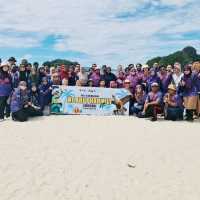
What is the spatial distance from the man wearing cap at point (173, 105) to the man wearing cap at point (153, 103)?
208 mm

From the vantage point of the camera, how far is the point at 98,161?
Result: 846cm

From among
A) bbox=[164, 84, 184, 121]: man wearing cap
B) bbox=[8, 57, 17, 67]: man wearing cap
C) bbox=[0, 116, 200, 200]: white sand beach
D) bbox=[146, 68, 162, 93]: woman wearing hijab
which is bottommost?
bbox=[0, 116, 200, 200]: white sand beach

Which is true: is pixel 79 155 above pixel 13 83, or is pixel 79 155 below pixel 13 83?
below

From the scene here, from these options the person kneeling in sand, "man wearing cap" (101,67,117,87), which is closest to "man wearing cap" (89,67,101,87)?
"man wearing cap" (101,67,117,87)

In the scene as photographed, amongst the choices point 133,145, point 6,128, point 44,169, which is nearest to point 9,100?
point 6,128

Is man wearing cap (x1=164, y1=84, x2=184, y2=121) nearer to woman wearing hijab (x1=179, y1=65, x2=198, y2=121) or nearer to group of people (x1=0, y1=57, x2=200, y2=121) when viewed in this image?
group of people (x1=0, y1=57, x2=200, y2=121)

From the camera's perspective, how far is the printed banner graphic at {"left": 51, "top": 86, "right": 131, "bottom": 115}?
48.5 feet

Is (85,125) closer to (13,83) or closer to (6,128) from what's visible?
(6,128)

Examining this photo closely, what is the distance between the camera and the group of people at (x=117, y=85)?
1377 centimetres

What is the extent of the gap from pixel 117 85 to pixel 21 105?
3.45 meters

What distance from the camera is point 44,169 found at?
7.82m

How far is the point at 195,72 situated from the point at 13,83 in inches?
214

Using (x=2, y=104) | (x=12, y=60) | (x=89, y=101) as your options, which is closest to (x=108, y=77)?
(x=89, y=101)

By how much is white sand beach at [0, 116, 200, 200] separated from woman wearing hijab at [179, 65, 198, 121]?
3.39ft
